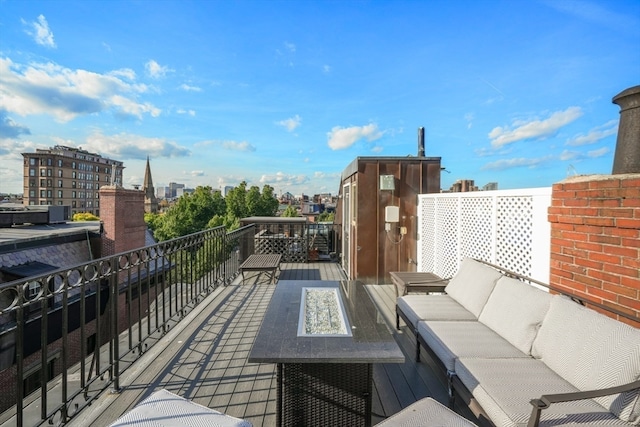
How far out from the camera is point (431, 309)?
9.65 feet

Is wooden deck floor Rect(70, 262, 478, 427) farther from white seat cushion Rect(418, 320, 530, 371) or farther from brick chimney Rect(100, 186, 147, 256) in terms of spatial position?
brick chimney Rect(100, 186, 147, 256)

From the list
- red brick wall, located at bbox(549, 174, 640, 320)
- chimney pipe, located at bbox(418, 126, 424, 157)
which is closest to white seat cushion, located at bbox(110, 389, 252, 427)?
red brick wall, located at bbox(549, 174, 640, 320)

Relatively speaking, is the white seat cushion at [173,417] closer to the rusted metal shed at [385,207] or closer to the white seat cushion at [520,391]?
the white seat cushion at [520,391]

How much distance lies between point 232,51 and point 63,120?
24905 mm

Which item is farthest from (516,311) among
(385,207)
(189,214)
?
(189,214)

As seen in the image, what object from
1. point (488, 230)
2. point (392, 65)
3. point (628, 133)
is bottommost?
point (488, 230)

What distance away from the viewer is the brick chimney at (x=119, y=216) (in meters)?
9.78

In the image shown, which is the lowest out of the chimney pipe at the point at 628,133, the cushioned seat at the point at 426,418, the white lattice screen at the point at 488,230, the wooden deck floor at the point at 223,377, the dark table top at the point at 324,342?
the wooden deck floor at the point at 223,377

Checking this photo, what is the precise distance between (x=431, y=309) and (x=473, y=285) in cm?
50

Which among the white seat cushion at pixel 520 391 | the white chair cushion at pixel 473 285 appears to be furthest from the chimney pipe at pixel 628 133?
the white seat cushion at pixel 520 391

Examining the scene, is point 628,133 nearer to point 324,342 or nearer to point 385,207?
point 324,342

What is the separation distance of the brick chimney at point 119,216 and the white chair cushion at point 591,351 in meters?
11.2

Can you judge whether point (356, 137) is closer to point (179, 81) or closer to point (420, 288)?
point (179, 81)

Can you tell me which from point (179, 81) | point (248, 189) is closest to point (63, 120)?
point (248, 189)
